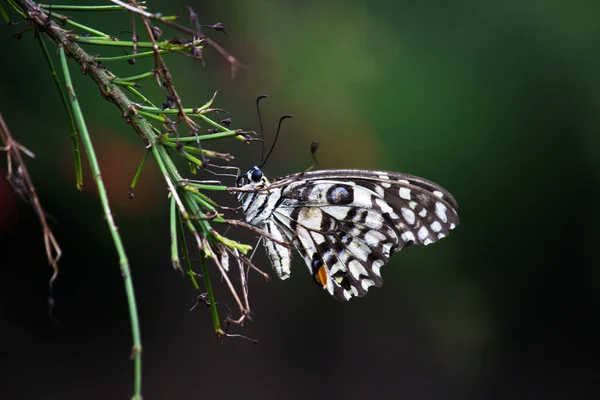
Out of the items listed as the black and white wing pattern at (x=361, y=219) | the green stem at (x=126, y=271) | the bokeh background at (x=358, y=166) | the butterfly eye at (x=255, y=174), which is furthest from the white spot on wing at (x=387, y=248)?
the bokeh background at (x=358, y=166)

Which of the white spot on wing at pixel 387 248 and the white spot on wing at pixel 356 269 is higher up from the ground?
the white spot on wing at pixel 387 248

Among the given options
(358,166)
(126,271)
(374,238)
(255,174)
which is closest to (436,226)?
(374,238)

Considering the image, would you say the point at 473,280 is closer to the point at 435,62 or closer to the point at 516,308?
the point at 516,308

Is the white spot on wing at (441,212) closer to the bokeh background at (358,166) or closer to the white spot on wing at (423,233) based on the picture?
the white spot on wing at (423,233)

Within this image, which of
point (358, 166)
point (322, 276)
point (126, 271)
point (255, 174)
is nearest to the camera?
point (126, 271)

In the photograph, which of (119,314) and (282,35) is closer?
(282,35)

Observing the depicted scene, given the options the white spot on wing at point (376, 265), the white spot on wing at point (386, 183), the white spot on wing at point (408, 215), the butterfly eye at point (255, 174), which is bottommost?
the white spot on wing at point (376, 265)

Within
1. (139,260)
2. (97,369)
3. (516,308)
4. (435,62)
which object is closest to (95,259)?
(139,260)

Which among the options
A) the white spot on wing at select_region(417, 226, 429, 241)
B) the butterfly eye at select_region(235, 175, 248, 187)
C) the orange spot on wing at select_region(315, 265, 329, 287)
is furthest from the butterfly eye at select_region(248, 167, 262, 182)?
the white spot on wing at select_region(417, 226, 429, 241)

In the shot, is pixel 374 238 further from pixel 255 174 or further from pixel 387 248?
pixel 255 174
